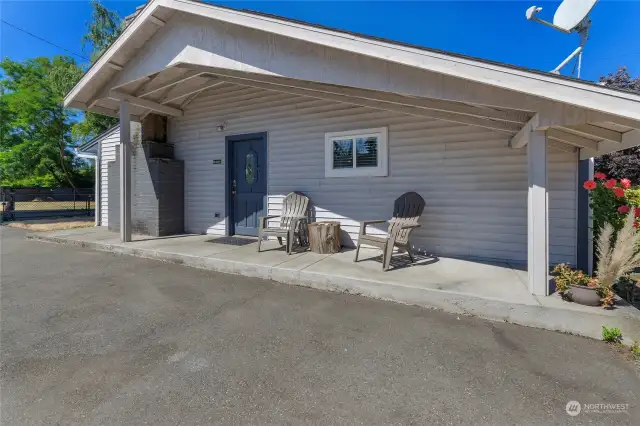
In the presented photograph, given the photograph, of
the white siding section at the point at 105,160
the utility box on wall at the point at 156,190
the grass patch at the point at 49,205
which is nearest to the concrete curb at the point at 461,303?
the utility box on wall at the point at 156,190

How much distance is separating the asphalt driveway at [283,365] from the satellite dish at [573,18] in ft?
11.8

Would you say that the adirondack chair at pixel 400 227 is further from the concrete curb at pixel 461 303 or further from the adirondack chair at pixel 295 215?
the adirondack chair at pixel 295 215

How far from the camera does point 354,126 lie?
5312mm

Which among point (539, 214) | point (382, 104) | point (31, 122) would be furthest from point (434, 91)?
point (31, 122)

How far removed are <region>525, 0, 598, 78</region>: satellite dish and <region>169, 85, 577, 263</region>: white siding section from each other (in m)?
1.37

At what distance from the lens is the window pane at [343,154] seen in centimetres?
542

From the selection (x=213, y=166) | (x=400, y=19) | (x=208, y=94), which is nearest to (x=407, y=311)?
(x=213, y=166)

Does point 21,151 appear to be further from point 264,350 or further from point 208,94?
point 264,350

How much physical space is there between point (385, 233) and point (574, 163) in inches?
106

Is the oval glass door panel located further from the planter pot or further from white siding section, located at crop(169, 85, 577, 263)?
the planter pot

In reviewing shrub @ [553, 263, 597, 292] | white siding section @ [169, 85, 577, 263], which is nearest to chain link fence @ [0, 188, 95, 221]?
white siding section @ [169, 85, 577, 263]

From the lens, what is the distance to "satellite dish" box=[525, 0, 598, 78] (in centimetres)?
388

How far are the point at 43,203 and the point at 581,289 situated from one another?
17.2 meters

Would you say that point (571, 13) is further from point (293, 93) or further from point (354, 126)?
point (293, 93)
